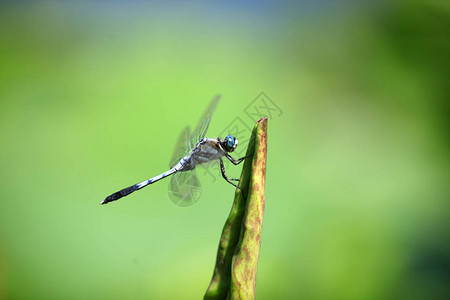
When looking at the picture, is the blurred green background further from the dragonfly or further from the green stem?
the green stem

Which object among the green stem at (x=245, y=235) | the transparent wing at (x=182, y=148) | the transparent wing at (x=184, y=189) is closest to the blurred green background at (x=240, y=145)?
the transparent wing at (x=182, y=148)

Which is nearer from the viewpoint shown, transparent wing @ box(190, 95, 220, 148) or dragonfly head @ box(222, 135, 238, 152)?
dragonfly head @ box(222, 135, 238, 152)

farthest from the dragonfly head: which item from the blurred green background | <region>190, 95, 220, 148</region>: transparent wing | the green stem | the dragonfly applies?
the green stem

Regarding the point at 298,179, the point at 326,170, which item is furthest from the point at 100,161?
the point at 326,170

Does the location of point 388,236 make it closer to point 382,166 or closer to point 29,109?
point 382,166

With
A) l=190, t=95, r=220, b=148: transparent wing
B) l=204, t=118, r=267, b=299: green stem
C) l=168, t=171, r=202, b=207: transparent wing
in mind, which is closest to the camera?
l=204, t=118, r=267, b=299: green stem

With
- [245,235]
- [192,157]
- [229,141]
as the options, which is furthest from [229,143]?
[245,235]

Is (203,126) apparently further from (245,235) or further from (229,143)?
(245,235)

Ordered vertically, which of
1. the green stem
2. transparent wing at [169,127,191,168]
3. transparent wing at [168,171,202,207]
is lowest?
the green stem

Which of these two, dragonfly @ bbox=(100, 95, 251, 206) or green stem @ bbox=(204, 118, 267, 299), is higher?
dragonfly @ bbox=(100, 95, 251, 206)
